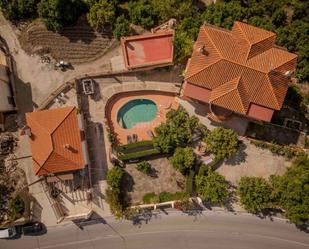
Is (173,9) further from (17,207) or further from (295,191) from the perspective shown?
(17,207)

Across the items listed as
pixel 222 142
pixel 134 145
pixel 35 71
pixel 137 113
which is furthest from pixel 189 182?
pixel 35 71

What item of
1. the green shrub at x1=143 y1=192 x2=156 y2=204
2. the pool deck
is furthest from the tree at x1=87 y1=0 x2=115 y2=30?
the green shrub at x1=143 y1=192 x2=156 y2=204

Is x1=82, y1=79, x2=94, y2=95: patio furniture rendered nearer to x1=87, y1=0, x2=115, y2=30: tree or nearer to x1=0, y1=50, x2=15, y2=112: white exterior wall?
x1=87, y1=0, x2=115, y2=30: tree

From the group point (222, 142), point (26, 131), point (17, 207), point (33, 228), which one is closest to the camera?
point (26, 131)

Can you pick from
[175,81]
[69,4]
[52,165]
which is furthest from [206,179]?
[69,4]

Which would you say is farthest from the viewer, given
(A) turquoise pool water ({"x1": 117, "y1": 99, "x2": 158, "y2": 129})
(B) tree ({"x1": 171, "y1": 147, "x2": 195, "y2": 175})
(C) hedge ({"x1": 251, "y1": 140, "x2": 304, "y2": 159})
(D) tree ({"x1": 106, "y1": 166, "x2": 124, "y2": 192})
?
(A) turquoise pool water ({"x1": 117, "y1": 99, "x2": 158, "y2": 129})

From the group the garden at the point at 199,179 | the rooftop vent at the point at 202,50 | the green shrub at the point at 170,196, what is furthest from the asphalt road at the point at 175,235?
the rooftop vent at the point at 202,50

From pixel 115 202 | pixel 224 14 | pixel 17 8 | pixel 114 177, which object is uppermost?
pixel 17 8
